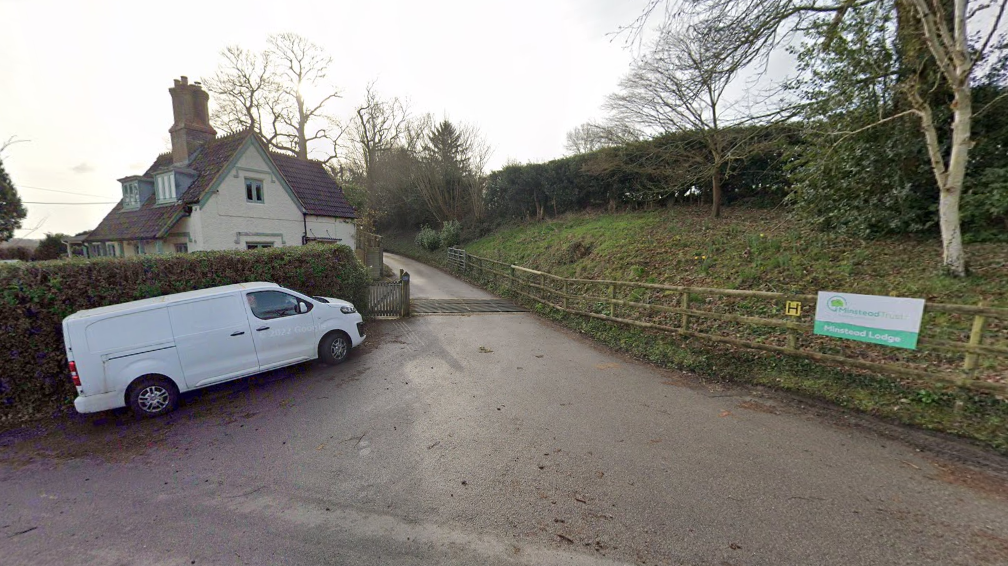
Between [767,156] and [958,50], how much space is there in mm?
8531

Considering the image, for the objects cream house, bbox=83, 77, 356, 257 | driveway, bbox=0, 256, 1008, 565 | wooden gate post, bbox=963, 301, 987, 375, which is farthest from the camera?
cream house, bbox=83, 77, 356, 257

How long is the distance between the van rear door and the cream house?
8.65 metres

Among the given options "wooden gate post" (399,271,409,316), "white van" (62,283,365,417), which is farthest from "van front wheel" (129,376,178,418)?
"wooden gate post" (399,271,409,316)

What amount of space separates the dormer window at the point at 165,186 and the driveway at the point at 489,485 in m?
12.6

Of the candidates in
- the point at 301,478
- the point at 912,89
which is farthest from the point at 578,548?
the point at 912,89

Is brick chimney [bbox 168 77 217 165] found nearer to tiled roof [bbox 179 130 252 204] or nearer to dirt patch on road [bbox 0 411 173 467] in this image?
tiled roof [bbox 179 130 252 204]

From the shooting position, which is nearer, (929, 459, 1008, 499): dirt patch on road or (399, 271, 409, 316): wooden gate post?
(929, 459, 1008, 499): dirt patch on road

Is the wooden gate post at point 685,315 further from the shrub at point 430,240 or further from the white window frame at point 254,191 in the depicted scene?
the shrub at point 430,240

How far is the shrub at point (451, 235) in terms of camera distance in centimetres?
2539

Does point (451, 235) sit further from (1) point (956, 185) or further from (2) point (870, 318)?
(2) point (870, 318)

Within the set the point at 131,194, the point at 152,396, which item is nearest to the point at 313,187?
the point at 131,194

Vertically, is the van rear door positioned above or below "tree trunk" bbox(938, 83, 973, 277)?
below

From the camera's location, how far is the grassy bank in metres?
4.58

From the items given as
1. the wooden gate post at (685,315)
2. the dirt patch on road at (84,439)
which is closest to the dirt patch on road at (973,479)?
the wooden gate post at (685,315)
